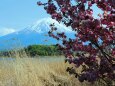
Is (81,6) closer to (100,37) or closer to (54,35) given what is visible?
(100,37)

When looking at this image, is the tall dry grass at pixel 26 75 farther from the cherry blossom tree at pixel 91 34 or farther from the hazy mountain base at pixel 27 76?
the cherry blossom tree at pixel 91 34

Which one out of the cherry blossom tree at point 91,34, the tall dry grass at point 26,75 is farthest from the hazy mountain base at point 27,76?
the cherry blossom tree at point 91,34

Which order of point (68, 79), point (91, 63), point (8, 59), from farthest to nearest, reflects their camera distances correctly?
1. point (8, 59)
2. point (68, 79)
3. point (91, 63)

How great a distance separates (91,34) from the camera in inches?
175

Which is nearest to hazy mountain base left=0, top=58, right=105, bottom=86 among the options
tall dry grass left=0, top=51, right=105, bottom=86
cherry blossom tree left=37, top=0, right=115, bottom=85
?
tall dry grass left=0, top=51, right=105, bottom=86

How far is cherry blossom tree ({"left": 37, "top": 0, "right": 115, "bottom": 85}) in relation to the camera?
4.26 meters

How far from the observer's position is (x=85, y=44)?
506 cm

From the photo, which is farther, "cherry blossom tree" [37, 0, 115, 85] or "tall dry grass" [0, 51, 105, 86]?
"tall dry grass" [0, 51, 105, 86]

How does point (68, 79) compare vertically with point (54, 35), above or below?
below

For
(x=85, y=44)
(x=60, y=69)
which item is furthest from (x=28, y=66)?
(x=85, y=44)

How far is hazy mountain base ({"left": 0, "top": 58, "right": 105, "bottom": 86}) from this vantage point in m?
6.97

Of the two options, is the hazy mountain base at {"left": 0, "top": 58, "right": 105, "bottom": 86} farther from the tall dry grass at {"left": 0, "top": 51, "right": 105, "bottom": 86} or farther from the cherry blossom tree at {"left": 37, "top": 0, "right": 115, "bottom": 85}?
the cherry blossom tree at {"left": 37, "top": 0, "right": 115, "bottom": 85}

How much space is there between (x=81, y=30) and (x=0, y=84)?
297cm

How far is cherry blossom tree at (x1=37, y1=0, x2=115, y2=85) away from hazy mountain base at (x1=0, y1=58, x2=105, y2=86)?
64.5 inches
